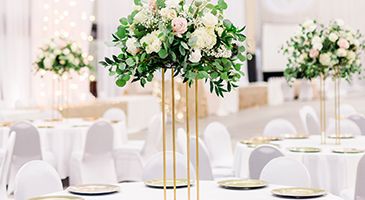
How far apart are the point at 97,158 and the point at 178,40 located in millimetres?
3630

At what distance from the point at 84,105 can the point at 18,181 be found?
21.0 feet

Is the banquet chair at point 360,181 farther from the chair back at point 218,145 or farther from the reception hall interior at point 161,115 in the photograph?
the chair back at point 218,145

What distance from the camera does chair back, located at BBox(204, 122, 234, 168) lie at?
543cm

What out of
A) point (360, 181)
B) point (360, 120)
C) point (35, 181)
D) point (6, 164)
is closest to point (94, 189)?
point (35, 181)

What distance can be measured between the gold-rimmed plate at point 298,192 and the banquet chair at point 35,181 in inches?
48.1

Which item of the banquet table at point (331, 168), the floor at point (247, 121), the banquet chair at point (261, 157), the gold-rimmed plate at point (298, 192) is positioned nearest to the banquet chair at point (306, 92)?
the floor at point (247, 121)

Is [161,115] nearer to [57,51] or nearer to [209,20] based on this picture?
[57,51]

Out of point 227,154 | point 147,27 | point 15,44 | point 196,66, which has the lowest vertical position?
point 227,154

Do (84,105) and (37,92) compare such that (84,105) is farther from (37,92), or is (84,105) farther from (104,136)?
(104,136)

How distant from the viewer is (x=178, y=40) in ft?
6.68

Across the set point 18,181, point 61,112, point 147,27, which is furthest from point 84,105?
point 147,27

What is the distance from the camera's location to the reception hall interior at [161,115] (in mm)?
2100

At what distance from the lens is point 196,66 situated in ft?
6.76

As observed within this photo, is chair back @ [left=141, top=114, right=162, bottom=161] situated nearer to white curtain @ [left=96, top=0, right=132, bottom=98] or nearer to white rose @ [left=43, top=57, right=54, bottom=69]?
white rose @ [left=43, top=57, right=54, bottom=69]
